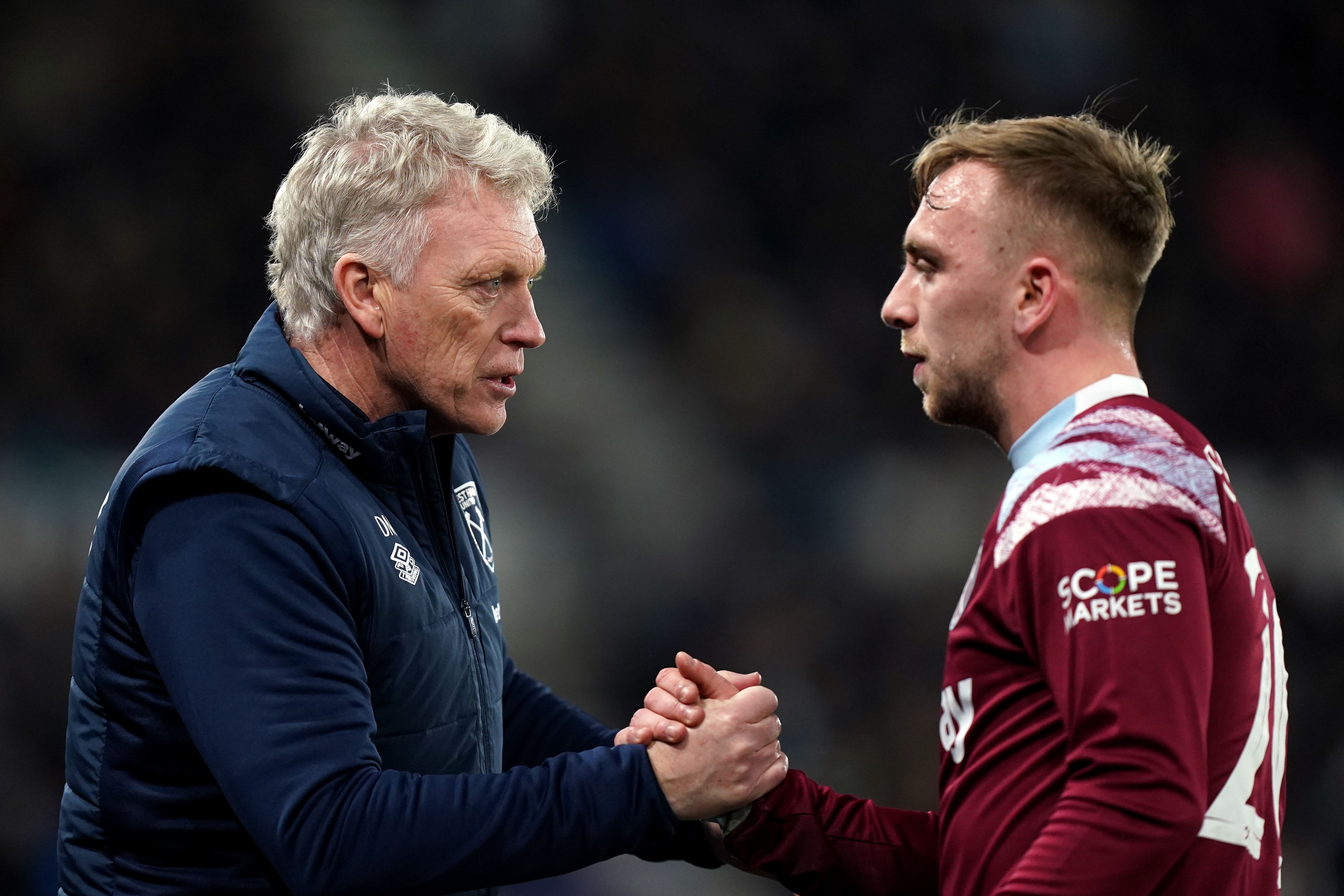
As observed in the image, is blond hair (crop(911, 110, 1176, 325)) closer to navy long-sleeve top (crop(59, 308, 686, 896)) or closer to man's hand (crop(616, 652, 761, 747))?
man's hand (crop(616, 652, 761, 747))

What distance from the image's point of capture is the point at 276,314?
1660 mm

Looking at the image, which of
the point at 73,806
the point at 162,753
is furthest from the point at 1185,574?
the point at 73,806

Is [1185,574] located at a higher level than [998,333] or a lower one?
lower

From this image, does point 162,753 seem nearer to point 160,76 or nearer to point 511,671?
point 511,671

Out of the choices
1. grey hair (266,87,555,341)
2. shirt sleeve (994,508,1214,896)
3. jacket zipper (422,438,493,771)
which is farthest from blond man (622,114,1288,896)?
grey hair (266,87,555,341)

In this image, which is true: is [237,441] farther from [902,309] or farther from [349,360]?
[902,309]

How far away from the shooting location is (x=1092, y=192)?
139 centimetres

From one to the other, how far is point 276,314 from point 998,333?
97 centimetres

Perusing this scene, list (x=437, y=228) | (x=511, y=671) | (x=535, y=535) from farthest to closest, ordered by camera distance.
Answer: (x=535, y=535), (x=511, y=671), (x=437, y=228)

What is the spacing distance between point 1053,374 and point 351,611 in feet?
2.87

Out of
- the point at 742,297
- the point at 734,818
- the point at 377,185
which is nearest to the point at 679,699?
the point at 734,818

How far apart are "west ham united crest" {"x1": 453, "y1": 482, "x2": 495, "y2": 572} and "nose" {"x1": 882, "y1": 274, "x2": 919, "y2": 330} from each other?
71 cm

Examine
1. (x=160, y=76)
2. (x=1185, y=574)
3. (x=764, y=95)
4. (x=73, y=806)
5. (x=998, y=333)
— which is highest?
(x=764, y=95)

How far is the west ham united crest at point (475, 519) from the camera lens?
1816mm
